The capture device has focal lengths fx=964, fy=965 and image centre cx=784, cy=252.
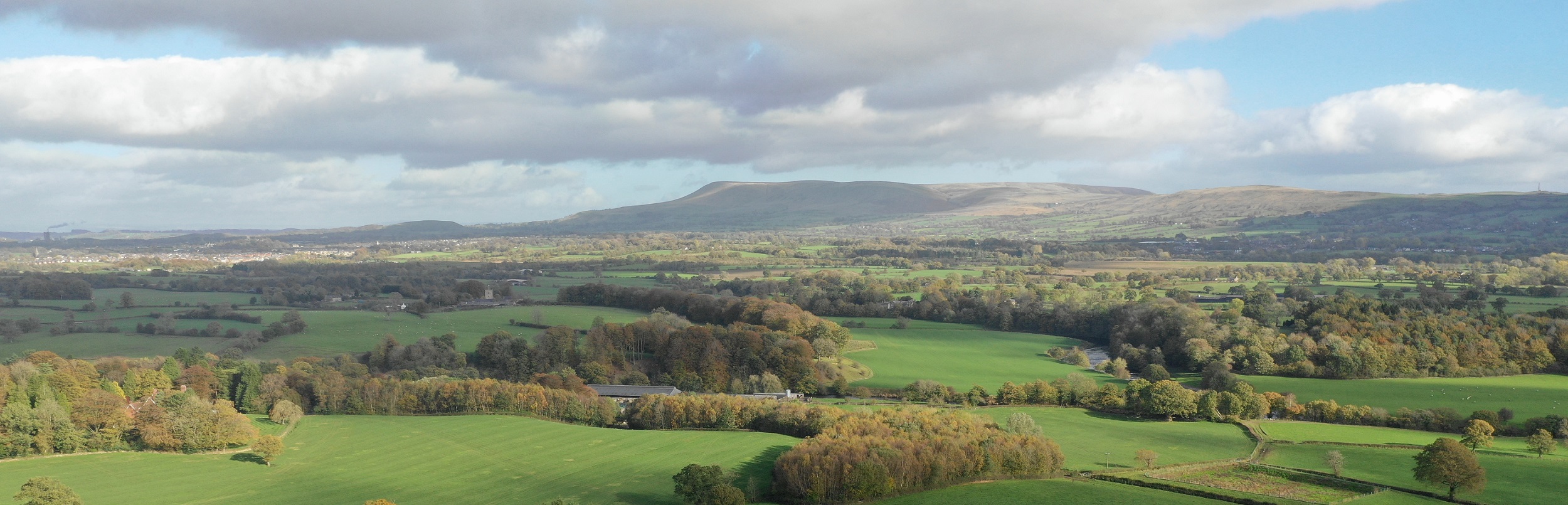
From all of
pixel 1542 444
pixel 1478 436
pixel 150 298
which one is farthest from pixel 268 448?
pixel 150 298

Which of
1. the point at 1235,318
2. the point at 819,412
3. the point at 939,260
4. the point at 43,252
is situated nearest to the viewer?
the point at 819,412

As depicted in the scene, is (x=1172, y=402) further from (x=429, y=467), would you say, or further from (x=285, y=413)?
(x=285, y=413)

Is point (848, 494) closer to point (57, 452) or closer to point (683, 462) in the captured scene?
point (683, 462)

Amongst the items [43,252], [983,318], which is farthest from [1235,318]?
[43,252]

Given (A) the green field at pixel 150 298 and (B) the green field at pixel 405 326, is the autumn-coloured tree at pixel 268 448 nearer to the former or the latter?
(B) the green field at pixel 405 326

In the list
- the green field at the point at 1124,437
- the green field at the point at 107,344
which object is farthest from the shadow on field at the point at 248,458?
the green field at the point at 1124,437

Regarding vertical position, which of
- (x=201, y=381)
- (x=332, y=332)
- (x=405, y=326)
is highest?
(x=405, y=326)
